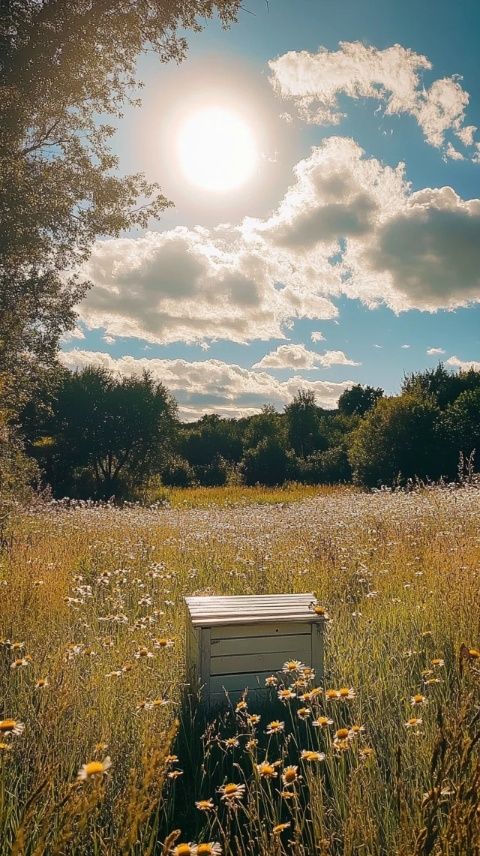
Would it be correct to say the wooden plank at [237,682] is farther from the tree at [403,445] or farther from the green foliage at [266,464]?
the green foliage at [266,464]

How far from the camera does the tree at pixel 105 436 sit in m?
29.9

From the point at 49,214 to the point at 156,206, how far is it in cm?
232

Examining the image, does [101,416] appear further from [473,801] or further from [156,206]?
[473,801]

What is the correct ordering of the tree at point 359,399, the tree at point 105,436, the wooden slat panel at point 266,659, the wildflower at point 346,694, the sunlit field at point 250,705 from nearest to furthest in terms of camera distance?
the sunlit field at point 250,705, the wildflower at point 346,694, the wooden slat panel at point 266,659, the tree at point 105,436, the tree at point 359,399

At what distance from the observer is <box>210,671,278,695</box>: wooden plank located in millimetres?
3730

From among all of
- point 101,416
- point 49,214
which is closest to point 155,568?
point 49,214

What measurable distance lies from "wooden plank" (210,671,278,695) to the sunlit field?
0.39 ft

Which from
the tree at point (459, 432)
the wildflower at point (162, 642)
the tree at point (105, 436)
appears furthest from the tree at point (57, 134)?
the tree at point (459, 432)

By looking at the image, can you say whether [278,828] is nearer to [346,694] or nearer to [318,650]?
[346,694]

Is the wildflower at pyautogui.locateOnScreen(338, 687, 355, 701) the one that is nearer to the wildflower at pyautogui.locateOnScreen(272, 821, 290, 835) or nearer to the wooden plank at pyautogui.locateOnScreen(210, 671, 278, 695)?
the wildflower at pyautogui.locateOnScreen(272, 821, 290, 835)

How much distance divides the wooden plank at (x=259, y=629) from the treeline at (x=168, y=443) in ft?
49.8

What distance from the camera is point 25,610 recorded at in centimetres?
530

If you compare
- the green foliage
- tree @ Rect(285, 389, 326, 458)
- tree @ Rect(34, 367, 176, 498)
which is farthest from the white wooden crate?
tree @ Rect(285, 389, 326, 458)

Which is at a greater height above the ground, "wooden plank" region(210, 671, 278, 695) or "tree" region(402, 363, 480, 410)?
"tree" region(402, 363, 480, 410)
